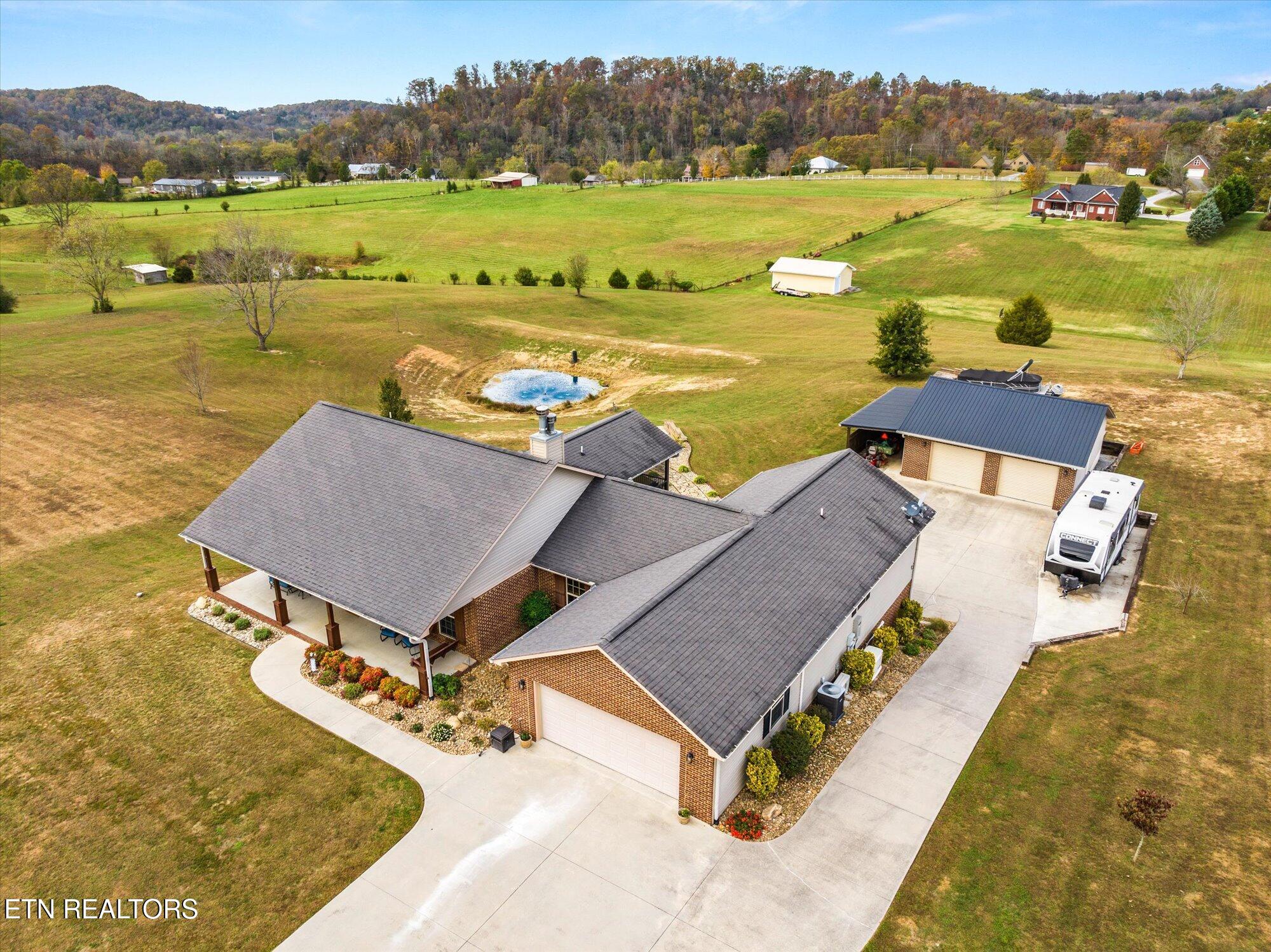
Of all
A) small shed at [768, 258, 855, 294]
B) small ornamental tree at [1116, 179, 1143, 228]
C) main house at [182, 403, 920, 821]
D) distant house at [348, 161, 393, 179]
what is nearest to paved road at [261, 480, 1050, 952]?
main house at [182, 403, 920, 821]

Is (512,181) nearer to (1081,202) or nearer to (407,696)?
(1081,202)

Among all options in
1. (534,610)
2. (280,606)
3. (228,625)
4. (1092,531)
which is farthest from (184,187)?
(1092,531)

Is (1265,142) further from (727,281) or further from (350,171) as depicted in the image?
(350,171)

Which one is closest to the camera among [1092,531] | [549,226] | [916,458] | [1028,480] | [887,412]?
[1092,531]

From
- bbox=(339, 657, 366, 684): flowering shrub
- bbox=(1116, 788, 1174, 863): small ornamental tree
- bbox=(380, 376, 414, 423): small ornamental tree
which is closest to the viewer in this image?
bbox=(1116, 788, 1174, 863): small ornamental tree

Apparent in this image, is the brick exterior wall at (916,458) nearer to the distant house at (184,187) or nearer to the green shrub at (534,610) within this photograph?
the green shrub at (534,610)

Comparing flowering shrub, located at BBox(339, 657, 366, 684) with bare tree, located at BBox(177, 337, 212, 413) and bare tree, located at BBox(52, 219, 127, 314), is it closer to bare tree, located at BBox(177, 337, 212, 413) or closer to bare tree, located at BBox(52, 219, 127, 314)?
bare tree, located at BBox(177, 337, 212, 413)
